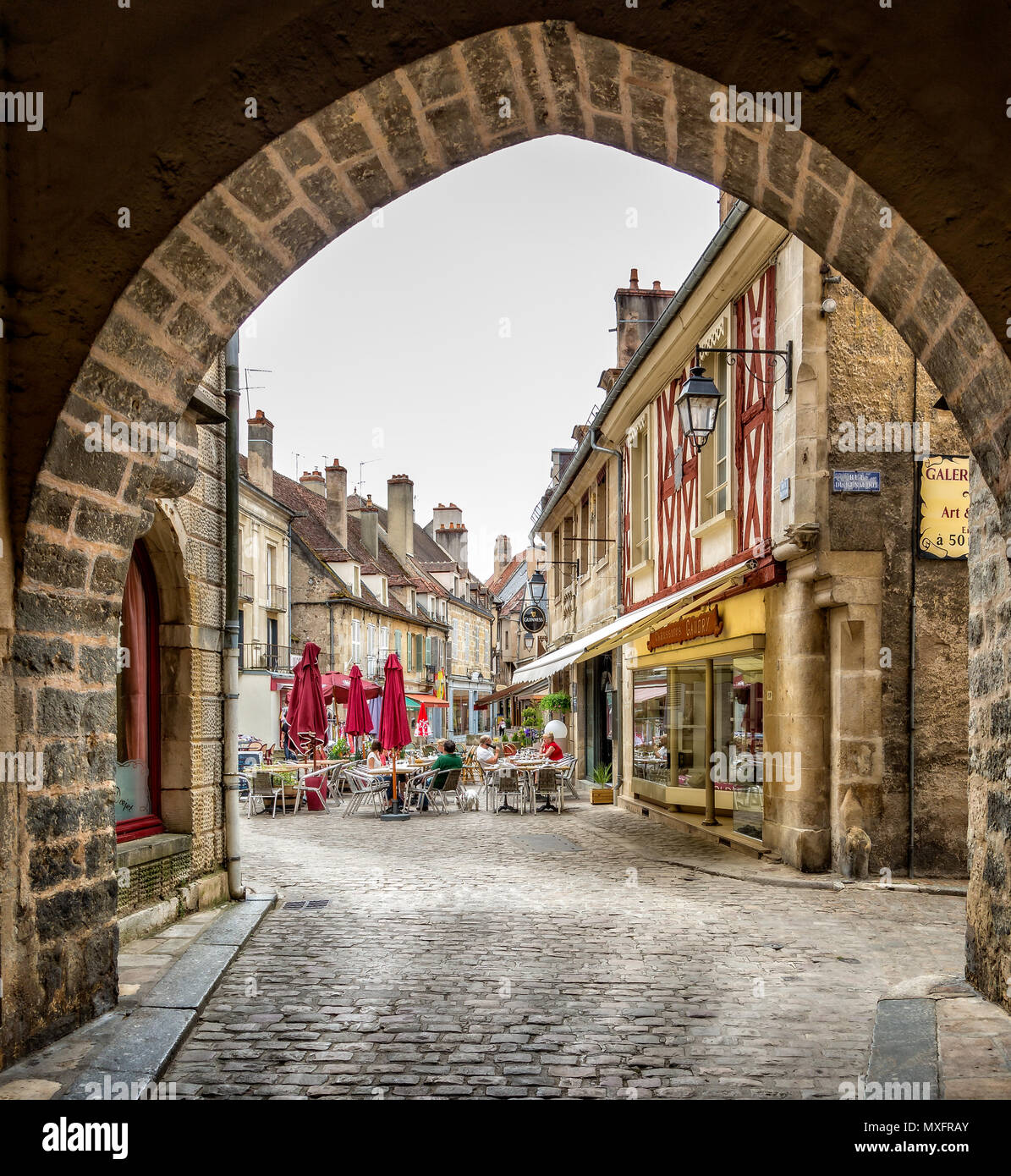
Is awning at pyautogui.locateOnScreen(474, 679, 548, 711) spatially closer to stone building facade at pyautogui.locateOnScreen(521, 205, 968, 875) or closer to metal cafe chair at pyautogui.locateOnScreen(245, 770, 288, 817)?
metal cafe chair at pyautogui.locateOnScreen(245, 770, 288, 817)

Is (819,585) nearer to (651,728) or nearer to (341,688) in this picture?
(651,728)

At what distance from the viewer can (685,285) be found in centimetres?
988

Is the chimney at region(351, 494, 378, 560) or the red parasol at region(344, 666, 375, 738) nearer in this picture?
the red parasol at region(344, 666, 375, 738)

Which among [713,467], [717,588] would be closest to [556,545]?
[713,467]

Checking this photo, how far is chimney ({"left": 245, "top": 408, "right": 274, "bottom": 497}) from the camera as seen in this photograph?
25.3 m

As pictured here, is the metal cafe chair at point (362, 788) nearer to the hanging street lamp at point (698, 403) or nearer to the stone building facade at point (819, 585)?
the stone building facade at point (819, 585)

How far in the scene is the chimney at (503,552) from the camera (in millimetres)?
55844

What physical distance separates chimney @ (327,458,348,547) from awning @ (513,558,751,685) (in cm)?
1783

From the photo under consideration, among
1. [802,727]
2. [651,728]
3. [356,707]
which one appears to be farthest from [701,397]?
[356,707]

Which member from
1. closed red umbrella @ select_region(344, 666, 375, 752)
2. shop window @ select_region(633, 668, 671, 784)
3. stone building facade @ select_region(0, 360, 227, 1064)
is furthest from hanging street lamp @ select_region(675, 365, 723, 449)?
closed red umbrella @ select_region(344, 666, 375, 752)

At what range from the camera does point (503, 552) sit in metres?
56.1

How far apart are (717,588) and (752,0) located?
6498 mm

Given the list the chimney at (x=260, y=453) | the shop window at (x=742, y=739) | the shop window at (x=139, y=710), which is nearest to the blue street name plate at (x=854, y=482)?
the shop window at (x=742, y=739)

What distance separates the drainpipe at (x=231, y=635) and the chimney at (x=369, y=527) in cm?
2851
